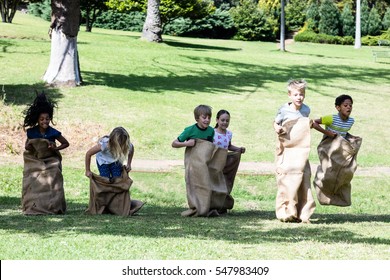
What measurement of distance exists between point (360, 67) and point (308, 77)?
6024mm

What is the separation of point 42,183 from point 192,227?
251cm

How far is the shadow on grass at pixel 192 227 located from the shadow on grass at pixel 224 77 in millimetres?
15246

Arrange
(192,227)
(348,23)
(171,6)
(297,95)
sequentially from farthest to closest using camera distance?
(348,23), (171,6), (297,95), (192,227)

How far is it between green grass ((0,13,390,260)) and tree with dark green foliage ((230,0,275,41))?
22.4 meters

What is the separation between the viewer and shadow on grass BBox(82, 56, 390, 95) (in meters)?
27.0

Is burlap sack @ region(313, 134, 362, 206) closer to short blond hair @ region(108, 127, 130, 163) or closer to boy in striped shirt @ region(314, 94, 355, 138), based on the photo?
boy in striped shirt @ region(314, 94, 355, 138)

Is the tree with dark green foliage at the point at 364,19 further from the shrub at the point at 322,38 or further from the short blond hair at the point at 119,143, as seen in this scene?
the short blond hair at the point at 119,143

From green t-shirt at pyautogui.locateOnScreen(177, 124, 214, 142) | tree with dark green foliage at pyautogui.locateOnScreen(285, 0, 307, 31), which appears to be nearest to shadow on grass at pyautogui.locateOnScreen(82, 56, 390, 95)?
green t-shirt at pyautogui.locateOnScreen(177, 124, 214, 142)

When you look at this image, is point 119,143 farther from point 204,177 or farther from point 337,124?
point 337,124

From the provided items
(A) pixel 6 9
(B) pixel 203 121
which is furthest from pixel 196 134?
(A) pixel 6 9

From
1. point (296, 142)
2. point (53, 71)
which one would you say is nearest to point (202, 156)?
point (296, 142)

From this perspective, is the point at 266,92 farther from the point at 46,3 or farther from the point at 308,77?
the point at 46,3

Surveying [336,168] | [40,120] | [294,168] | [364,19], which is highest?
[40,120]

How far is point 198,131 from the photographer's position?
1103cm
